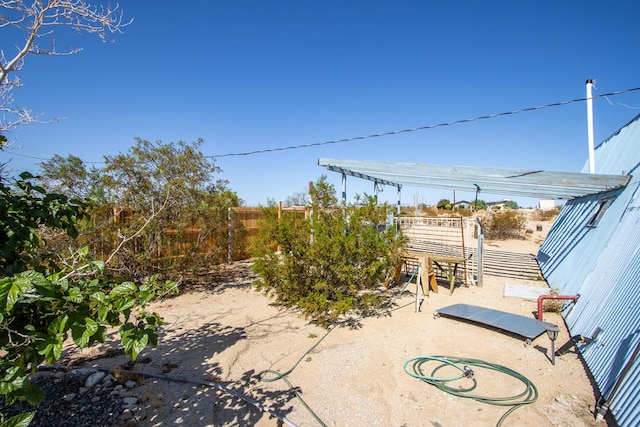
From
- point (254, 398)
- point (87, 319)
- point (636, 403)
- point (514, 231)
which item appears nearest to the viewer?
point (87, 319)

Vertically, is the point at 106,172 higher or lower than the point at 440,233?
higher

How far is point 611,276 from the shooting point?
14.5 feet

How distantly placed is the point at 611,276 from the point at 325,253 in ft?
13.3

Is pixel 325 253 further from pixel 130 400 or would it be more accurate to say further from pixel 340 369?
pixel 130 400

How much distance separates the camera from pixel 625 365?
2.82 m

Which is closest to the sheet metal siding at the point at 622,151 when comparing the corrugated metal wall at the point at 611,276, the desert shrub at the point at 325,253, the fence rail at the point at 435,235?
the corrugated metal wall at the point at 611,276

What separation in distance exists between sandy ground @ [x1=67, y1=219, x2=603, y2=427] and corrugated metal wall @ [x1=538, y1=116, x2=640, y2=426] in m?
0.37

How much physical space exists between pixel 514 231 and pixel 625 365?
60.2 feet

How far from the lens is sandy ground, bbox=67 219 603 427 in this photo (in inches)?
120

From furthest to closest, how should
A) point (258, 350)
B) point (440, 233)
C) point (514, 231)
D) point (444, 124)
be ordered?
point (514, 231) → point (440, 233) → point (444, 124) → point (258, 350)

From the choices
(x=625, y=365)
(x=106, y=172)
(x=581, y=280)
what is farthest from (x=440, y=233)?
(x=106, y=172)

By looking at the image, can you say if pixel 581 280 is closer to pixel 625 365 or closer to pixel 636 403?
pixel 625 365

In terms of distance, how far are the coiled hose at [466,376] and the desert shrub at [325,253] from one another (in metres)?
1.42

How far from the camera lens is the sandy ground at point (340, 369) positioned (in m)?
3.04
